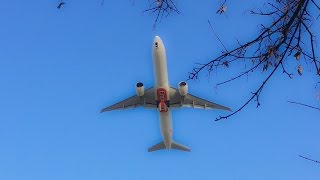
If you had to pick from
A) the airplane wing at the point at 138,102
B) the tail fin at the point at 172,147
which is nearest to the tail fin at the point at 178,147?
the tail fin at the point at 172,147

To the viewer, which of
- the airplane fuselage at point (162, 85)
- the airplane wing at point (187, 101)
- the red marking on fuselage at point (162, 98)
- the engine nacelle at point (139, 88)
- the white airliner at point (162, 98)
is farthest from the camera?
the airplane wing at point (187, 101)

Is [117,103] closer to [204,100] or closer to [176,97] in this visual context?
[176,97]

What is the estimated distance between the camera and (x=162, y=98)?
1827 inches

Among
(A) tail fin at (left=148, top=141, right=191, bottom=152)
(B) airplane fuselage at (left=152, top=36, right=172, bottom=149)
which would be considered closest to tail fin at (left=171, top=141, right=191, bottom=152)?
(A) tail fin at (left=148, top=141, right=191, bottom=152)

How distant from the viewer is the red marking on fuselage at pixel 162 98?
45.8 m

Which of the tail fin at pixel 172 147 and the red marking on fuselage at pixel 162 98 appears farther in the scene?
the tail fin at pixel 172 147

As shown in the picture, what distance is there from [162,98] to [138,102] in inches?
132

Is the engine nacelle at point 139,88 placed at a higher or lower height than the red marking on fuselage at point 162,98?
higher

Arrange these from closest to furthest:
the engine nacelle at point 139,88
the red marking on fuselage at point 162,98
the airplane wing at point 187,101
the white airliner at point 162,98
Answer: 1. the white airliner at point 162,98
2. the engine nacelle at point 139,88
3. the red marking on fuselage at point 162,98
4. the airplane wing at point 187,101

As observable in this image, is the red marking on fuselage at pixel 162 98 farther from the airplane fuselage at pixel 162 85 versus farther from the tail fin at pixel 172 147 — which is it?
the tail fin at pixel 172 147

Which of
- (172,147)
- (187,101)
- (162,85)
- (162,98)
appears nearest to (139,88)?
(162,85)

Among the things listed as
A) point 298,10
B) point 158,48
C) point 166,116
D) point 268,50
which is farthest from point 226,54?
point 166,116

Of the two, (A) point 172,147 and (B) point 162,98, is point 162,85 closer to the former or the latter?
(B) point 162,98

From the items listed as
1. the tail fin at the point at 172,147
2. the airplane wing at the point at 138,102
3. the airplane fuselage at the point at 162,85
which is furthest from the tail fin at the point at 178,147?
the airplane wing at the point at 138,102
